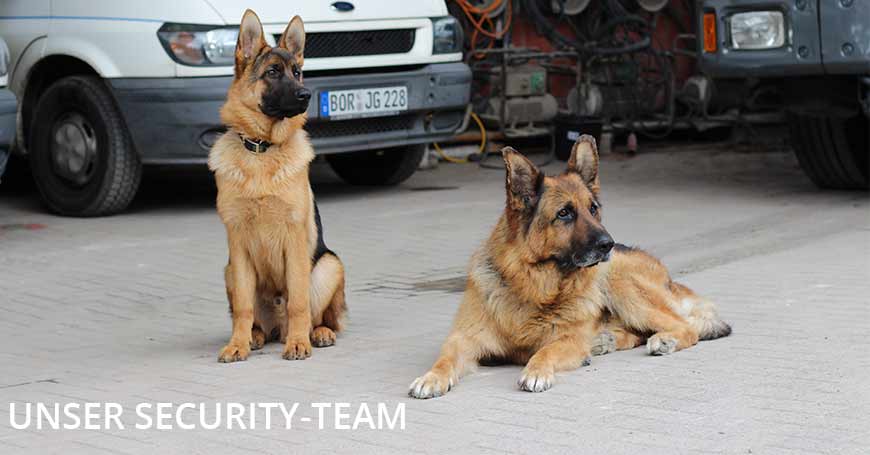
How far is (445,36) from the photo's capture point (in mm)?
10547

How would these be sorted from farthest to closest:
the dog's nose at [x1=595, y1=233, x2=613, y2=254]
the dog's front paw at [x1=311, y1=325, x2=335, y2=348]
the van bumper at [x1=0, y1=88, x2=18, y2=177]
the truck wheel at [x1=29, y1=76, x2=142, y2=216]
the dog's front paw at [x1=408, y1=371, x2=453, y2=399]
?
the truck wheel at [x1=29, y1=76, x2=142, y2=216] → the van bumper at [x1=0, y1=88, x2=18, y2=177] → the dog's front paw at [x1=311, y1=325, x2=335, y2=348] → the dog's nose at [x1=595, y1=233, x2=613, y2=254] → the dog's front paw at [x1=408, y1=371, x2=453, y2=399]

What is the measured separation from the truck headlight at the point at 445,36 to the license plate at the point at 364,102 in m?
0.55

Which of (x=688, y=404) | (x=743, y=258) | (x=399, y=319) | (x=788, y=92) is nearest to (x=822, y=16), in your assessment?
(x=788, y=92)

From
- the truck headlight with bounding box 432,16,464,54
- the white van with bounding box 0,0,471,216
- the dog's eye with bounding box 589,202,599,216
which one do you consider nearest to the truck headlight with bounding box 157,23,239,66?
the white van with bounding box 0,0,471,216

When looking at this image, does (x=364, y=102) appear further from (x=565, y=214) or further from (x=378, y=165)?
(x=565, y=214)

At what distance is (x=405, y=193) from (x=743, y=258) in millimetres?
3560

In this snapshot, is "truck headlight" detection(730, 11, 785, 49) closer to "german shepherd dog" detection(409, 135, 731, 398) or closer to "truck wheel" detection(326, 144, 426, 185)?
"truck wheel" detection(326, 144, 426, 185)

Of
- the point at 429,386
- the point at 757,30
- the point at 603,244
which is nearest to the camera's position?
the point at 429,386

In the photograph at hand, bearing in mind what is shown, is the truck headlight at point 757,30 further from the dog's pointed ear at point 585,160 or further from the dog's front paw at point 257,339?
the dog's front paw at point 257,339

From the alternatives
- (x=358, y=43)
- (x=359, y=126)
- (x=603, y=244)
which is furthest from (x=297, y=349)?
(x=358, y=43)

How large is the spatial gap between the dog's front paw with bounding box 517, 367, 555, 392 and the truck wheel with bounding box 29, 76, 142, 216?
5199 mm

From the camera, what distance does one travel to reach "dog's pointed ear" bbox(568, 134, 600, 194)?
18.1ft

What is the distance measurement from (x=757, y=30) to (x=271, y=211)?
4579 mm

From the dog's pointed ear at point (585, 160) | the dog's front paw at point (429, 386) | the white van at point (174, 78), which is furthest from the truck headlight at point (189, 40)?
the dog's front paw at point (429, 386)
